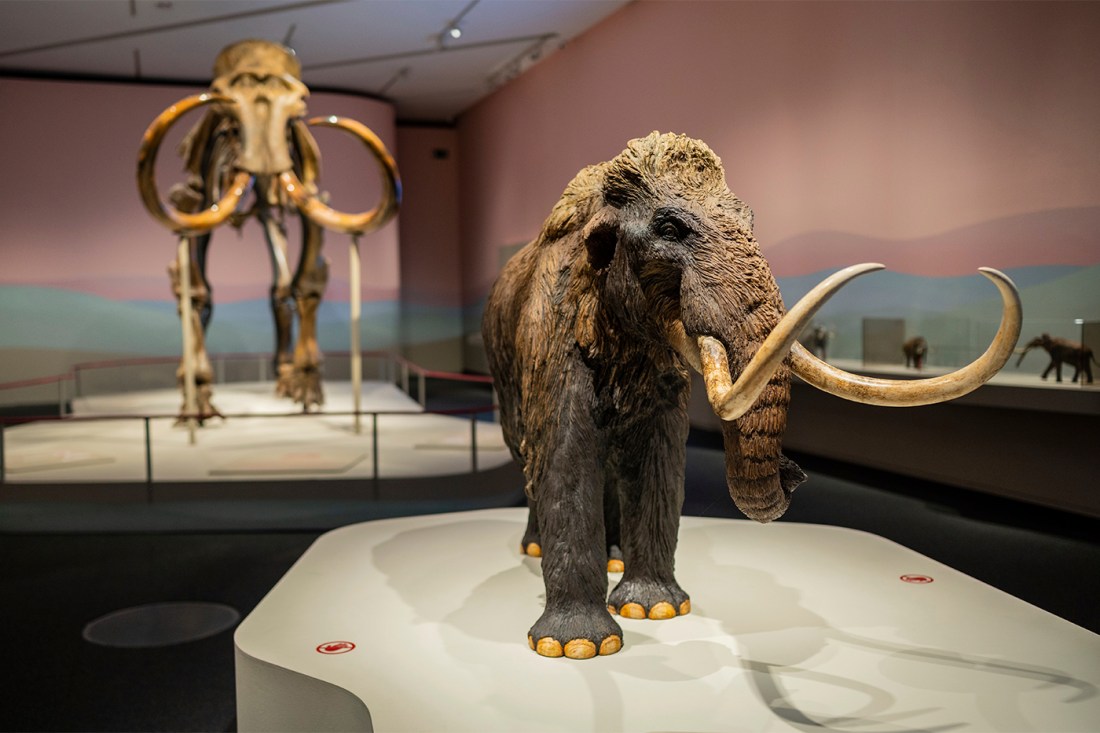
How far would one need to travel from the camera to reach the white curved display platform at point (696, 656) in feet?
6.84

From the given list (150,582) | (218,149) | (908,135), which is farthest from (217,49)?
(908,135)

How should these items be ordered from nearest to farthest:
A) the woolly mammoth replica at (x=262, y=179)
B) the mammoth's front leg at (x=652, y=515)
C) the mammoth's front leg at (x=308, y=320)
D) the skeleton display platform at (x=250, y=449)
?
the mammoth's front leg at (x=652, y=515), the skeleton display platform at (x=250, y=449), the woolly mammoth replica at (x=262, y=179), the mammoth's front leg at (x=308, y=320)

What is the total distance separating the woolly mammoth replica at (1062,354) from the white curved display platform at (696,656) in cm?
75

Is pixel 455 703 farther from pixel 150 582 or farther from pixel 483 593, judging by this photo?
pixel 150 582

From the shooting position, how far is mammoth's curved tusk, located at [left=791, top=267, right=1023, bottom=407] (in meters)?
1.71

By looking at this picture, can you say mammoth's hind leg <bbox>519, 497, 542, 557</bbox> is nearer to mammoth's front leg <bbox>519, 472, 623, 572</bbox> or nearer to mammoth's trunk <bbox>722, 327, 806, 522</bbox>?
mammoth's front leg <bbox>519, 472, 623, 572</bbox>

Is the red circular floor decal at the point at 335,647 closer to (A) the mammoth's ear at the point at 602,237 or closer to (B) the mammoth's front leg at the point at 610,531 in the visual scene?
(B) the mammoth's front leg at the point at 610,531

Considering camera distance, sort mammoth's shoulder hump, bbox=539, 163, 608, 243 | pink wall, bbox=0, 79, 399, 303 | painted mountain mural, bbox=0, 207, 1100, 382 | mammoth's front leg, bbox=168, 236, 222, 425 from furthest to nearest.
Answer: pink wall, bbox=0, 79, 399, 303 → mammoth's front leg, bbox=168, 236, 222, 425 → painted mountain mural, bbox=0, 207, 1100, 382 → mammoth's shoulder hump, bbox=539, 163, 608, 243

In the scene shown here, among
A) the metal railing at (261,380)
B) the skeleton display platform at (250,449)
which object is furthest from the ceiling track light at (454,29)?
the skeleton display platform at (250,449)

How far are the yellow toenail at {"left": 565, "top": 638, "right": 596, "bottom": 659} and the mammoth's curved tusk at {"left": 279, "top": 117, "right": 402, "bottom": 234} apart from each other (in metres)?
3.90

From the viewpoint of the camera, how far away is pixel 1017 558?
3021 millimetres

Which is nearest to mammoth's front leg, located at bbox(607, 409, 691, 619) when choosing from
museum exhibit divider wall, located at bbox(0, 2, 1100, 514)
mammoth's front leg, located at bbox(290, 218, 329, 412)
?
museum exhibit divider wall, located at bbox(0, 2, 1100, 514)

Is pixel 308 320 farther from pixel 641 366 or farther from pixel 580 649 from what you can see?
pixel 580 649

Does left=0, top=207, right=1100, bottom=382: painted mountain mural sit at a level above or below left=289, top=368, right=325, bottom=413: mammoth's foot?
above
